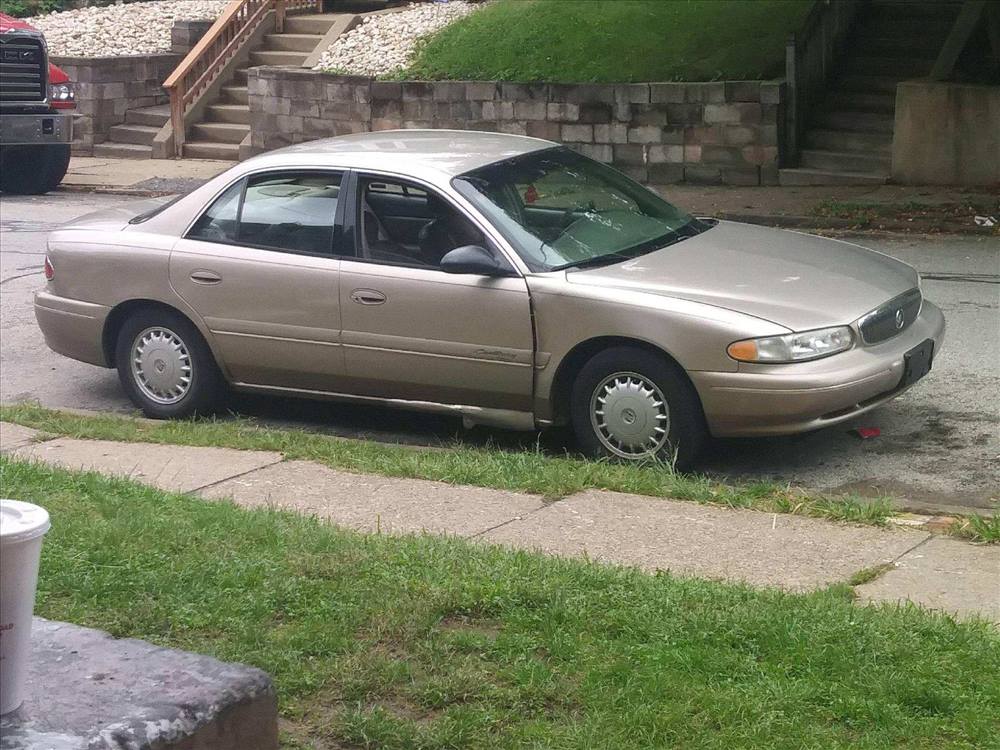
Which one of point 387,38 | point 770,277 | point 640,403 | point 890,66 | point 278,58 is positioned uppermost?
point 387,38

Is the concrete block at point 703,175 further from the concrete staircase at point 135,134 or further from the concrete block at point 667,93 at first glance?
the concrete staircase at point 135,134

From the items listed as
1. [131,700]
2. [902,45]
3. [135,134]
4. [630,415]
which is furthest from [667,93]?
[131,700]

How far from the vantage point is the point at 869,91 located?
58.6ft

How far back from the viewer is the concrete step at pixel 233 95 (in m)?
22.2

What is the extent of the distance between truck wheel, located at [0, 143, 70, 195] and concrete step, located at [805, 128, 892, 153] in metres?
9.35

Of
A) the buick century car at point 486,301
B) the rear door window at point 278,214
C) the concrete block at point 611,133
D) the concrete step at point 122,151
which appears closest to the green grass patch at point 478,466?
the buick century car at point 486,301

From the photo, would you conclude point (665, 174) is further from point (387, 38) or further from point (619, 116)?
point (387, 38)

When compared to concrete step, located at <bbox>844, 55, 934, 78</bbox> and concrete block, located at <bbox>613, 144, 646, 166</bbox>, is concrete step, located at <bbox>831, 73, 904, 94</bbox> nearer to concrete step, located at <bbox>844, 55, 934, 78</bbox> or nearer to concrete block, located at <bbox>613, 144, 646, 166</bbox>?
concrete step, located at <bbox>844, 55, 934, 78</bbox>

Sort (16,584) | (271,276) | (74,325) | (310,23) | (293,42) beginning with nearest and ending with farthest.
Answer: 1. (16,584)
2. (271,276)
3. (74,325)
4. (293,42)
5. (310,23)

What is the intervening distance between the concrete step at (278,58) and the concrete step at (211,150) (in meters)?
1.70

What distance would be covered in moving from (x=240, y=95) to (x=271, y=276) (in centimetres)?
1519

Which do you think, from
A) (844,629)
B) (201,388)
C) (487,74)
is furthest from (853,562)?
(487,74)

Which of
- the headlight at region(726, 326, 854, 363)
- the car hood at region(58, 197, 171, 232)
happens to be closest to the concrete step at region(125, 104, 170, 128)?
the car hood at region(58, 197, 171, 232)

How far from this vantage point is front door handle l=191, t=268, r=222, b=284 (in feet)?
26.1
